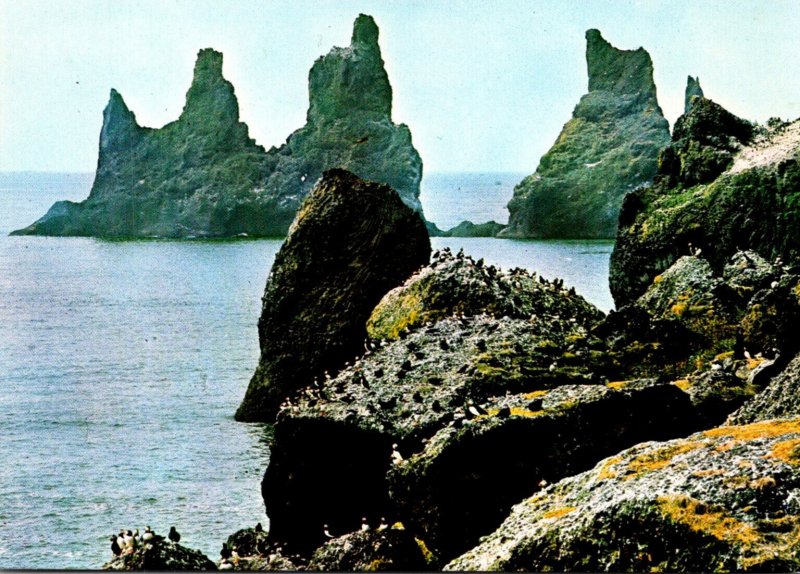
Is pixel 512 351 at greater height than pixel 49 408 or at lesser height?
greater

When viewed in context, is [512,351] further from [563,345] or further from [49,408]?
[49,408]

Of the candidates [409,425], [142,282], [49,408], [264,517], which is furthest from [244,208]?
[409,425]

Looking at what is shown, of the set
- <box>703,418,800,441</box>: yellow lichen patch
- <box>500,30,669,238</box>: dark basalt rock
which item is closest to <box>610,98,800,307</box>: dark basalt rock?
<box>703,418,800,441</box>: yellow lichen patch

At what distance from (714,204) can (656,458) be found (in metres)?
24.4

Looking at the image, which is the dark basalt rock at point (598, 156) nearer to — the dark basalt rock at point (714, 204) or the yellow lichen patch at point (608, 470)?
the dark basalt rock at point (714, 204)

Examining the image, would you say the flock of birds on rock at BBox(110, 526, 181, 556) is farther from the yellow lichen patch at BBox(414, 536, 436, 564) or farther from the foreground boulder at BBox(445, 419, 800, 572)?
the foreground boulder at BBox(445, 419, 800, 572)

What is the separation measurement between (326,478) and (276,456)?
3.48 feet

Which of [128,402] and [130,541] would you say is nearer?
[130,541]

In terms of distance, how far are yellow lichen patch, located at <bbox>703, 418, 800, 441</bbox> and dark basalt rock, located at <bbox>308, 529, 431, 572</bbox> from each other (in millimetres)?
3245

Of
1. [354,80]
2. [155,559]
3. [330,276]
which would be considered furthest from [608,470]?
[354,80]

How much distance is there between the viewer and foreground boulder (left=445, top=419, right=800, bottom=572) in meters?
7.16

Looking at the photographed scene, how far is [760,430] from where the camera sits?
8195 millimetres

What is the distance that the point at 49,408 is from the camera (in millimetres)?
37750

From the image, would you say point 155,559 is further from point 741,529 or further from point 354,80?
point 354,80
